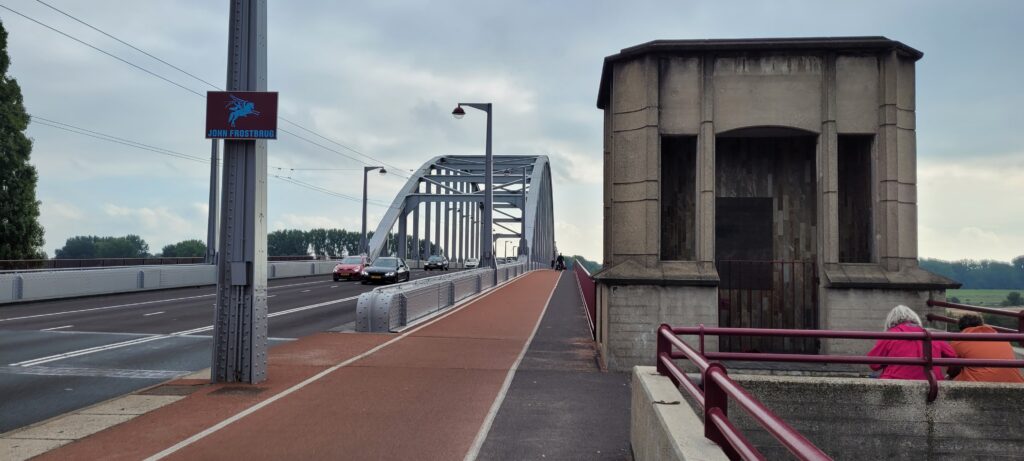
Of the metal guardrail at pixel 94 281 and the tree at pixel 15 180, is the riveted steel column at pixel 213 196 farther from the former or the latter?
the tree at pixel 15 180

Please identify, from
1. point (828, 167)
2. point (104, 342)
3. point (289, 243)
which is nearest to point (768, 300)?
point (828, 167)

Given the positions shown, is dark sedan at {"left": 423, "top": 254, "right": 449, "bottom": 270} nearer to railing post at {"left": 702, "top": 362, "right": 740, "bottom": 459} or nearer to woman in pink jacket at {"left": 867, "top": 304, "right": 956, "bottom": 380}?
woman in pink jacket at {"left": 867, "top": 304, "right": 956, "bottom": 380}

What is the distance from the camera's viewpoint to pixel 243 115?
28.1ft

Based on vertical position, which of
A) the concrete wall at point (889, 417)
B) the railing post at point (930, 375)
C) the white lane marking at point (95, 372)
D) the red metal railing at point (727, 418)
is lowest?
the white lane marking at point (95, 372)

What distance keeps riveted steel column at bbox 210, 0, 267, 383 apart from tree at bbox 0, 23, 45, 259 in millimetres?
36646

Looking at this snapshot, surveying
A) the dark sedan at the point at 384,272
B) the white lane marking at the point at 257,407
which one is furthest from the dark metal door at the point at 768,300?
the dark sedan at the point at 384,272

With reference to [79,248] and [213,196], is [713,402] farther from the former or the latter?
[79,248]

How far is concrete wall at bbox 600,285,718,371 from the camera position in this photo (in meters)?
9.73

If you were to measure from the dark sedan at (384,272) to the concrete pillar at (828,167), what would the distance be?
24448mm

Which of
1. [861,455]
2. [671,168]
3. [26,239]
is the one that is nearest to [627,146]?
[671,168]

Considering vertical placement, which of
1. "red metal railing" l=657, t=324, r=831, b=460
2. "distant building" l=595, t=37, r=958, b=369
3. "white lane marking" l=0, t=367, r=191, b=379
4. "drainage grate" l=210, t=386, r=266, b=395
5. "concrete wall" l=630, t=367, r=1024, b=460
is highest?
"distant building" l=595, t=37, r=958, b=369

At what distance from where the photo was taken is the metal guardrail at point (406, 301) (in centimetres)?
1409

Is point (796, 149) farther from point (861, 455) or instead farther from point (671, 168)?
point (861, 455)

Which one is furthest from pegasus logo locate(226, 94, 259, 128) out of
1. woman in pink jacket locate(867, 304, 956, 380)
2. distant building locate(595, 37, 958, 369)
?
woman in pink jacket locate(867, 304, 956, 380)
